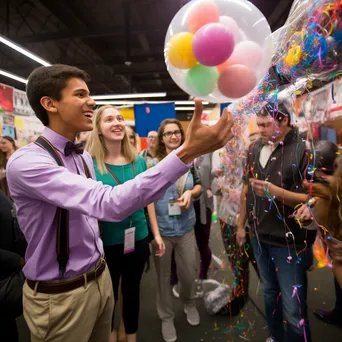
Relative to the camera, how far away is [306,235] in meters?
1.47

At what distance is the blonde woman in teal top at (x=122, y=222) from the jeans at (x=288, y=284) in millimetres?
800

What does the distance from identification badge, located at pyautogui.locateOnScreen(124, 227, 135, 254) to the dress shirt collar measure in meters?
0.74

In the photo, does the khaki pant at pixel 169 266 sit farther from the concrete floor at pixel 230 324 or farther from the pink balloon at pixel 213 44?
the pink balloon at pixel 213 44

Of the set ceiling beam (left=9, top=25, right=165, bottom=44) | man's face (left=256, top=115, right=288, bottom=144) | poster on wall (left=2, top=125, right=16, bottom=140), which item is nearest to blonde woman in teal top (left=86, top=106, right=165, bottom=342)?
man's face (left=256, top=115, right=288, bottom=144)

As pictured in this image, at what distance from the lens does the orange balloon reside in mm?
847

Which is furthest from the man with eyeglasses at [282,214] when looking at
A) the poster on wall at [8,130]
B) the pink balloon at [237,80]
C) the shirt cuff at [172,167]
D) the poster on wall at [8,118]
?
the poster on wall at [8,118]

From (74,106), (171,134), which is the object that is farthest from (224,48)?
(171,134)

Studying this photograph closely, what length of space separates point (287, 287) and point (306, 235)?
32 centimetres

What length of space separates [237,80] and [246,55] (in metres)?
0.09

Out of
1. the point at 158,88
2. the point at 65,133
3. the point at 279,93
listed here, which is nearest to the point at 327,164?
the point at 279,93

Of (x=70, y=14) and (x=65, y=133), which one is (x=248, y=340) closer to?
(x=65, y=133)

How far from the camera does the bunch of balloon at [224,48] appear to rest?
0.83m

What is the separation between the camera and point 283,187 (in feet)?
4.70

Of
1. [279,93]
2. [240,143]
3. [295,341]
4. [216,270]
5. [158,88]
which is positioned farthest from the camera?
[158,88]
